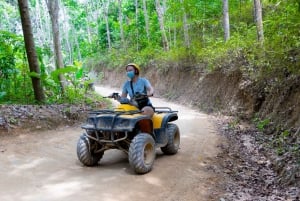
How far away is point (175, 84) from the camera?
21688 millimetres

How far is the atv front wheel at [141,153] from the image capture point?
6535mm

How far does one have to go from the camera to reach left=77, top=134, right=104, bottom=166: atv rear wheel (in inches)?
276

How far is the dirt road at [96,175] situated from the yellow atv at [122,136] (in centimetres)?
25

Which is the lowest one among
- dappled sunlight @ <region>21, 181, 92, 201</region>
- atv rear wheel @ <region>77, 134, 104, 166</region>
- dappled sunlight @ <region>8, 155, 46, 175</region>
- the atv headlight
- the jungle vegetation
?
dappled sunlight @ <region>21, 181, 92, 201</region>

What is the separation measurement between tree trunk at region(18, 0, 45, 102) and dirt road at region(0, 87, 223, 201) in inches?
114

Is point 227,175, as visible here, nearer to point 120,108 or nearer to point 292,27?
point 120,108

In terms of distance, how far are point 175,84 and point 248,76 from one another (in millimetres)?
9109

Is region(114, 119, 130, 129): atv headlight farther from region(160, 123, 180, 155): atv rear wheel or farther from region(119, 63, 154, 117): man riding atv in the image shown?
region(160, 123, 180, 155): atv rear wheel

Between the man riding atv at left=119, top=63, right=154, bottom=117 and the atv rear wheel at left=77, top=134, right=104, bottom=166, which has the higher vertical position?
the man riding atv at left=119, top=63, right=154, bottom=117

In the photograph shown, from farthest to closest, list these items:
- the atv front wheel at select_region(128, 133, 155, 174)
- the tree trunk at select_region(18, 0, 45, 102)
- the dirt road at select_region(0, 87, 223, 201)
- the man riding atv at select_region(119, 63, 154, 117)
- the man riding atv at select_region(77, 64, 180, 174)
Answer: the tree trunk at select_region(18, 0, 45, 102), the man riding atv at select_region(119, 63, 154, 117), the man riding atv at select_region(77, 64, 180, 174), the atv front wheel at select_region(128, 133, 155, 174), the dirt road at select_region(0, 87, 223, 201)

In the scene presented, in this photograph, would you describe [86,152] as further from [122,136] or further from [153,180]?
[153,180]

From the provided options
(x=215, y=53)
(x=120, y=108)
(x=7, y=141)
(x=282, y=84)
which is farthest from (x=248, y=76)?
(x=7, y=141)

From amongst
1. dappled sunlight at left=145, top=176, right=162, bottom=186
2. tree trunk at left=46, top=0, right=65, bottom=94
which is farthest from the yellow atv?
tree trunk at left=46, top=0, right=65, bottom=94

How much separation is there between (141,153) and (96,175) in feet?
3.04
